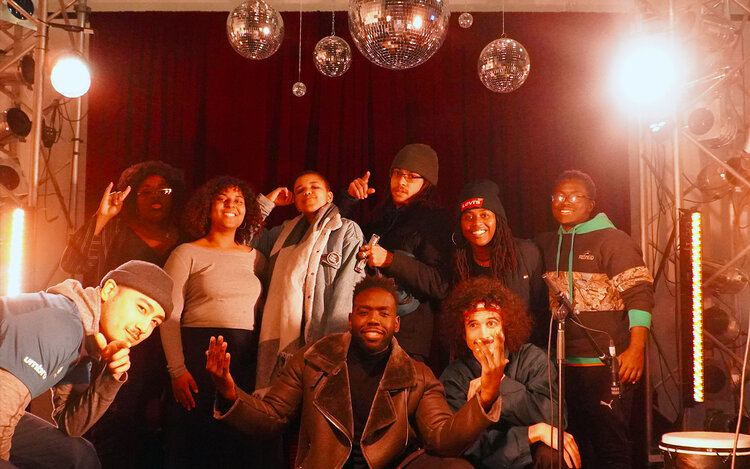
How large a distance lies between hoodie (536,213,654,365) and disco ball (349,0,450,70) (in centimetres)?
199

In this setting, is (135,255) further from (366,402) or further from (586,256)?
(586,256)

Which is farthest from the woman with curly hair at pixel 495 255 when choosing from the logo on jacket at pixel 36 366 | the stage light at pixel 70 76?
the stage light at pixel 70 76

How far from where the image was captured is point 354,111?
5.88m

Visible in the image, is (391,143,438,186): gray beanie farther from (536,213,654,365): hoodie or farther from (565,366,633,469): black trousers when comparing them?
(565,366,633,469): black trousers

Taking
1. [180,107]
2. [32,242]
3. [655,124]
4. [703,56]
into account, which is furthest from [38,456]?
[703,56]

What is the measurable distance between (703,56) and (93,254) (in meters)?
4.50

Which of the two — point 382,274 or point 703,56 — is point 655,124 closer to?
point 703,56

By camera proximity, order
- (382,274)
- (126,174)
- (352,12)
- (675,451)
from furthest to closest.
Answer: (126,174), (382,274), (675,451), (352,12)

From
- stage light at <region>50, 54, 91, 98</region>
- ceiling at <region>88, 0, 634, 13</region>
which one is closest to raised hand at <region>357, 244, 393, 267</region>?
stage light at <region>50, 54, 91, 98</region>

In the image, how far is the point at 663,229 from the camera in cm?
596

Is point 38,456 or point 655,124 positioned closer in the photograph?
point 38,456

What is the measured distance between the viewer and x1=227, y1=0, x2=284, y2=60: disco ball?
13.6ft

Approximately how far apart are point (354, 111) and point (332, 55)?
124 cm

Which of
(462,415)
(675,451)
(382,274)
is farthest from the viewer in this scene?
(382,274)
